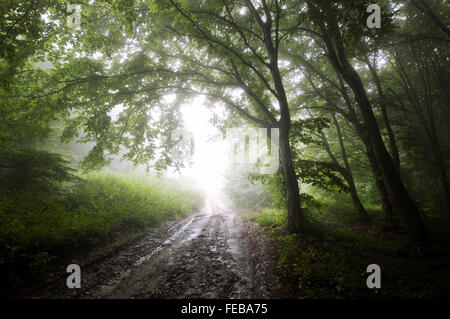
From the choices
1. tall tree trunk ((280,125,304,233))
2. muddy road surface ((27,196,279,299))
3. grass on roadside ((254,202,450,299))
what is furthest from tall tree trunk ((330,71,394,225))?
muddy road surface ((27,196,279,299))

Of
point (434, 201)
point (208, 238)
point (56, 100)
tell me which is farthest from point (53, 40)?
point (434, 201)

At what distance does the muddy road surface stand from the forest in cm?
23

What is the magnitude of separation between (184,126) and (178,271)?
8.08 metres

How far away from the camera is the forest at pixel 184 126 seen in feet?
14.3

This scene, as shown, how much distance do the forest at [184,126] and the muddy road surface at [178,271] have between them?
0.23 meters

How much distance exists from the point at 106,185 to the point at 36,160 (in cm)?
370

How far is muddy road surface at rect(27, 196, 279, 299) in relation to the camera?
370 centimetres

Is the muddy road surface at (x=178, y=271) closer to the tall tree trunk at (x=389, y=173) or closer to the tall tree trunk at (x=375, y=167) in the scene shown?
the tall tree trunk at (x=389, y=173)

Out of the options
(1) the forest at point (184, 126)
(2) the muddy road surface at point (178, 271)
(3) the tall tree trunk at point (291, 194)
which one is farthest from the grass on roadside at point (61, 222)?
(3) the tall tree trunk at point (291, 194)

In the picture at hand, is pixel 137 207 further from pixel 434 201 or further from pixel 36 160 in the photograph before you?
pixel 434 201

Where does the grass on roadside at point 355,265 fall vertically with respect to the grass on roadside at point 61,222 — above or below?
below

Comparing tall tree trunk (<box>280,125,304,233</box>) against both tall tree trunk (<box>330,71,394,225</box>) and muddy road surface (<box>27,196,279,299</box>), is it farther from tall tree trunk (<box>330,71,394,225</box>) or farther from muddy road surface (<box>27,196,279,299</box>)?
tall tree trunk (<box>330,71,394,225</box>)

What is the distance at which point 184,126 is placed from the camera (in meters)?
10.8

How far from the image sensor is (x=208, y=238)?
7605mm
